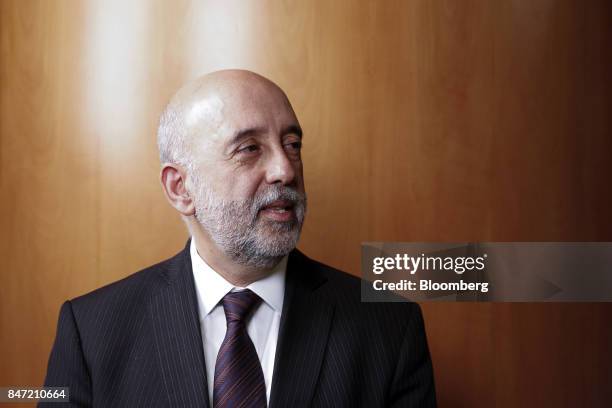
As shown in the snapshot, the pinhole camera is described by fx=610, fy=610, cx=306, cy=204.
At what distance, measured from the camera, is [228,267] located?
58.6 inches

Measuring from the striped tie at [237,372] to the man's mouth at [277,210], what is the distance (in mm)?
243

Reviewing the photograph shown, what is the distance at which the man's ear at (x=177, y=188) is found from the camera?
1.51 metres

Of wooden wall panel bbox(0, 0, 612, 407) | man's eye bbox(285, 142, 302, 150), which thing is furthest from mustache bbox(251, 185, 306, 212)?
wooden wall panel bbox(0, 0, 612, 407)

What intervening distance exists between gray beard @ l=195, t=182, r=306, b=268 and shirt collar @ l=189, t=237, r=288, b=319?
0.25ft

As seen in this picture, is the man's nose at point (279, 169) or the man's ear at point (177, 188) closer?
the man's nose at point (279, 169)

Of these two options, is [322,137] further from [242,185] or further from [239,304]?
[239,304]

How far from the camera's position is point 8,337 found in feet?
6.23

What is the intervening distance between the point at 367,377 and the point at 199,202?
0.59 metres

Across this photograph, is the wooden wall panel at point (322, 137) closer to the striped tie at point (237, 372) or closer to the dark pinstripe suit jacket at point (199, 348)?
the dark pinstripe suit jacket at point (199, 348)

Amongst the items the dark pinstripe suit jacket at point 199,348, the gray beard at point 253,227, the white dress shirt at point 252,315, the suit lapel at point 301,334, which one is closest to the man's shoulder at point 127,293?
the dark pinstripe suit jacket at point 199,348

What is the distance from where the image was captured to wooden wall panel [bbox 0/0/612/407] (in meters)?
1.86

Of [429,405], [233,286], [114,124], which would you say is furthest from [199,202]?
[429,405]

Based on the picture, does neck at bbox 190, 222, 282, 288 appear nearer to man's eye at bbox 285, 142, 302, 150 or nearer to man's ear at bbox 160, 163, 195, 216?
man's ear at bbox 160, 163, 195, 216

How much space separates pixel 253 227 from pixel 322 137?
1.82 feet
